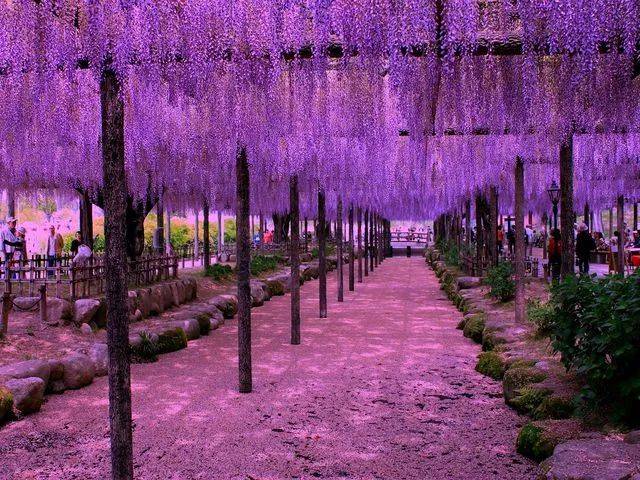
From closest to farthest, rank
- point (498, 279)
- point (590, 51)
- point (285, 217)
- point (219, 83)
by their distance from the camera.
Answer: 1. point (590, 51)
2. point (219, 83)
3. point (498, 279)
4. point (285, 217)

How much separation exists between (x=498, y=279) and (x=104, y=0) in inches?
317

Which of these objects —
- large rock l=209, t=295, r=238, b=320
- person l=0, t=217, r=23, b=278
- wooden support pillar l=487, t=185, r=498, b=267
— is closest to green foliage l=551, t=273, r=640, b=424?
wooden support pillar l=487, t=185, r=498, b=267

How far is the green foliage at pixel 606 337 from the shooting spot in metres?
3.62

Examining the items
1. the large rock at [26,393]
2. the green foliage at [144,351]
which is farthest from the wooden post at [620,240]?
the large rock at [26,393]

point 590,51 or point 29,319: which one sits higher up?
point 590,51

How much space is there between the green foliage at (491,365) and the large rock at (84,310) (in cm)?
492

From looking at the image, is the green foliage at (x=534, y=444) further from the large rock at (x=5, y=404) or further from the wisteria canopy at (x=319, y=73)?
the large rock at (x=5, y=404)

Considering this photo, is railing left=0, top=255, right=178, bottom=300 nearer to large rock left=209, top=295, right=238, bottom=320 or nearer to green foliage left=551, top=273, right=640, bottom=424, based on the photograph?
large rock left=209, top=295, right=238, bottom=320

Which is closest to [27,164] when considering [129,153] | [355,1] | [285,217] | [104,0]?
[129,153]

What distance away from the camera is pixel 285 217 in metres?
27.9

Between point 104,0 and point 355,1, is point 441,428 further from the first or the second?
point 104,0

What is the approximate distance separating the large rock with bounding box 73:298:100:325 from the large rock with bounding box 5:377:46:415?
2685 mm

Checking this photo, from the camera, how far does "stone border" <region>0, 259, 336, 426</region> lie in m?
5.19

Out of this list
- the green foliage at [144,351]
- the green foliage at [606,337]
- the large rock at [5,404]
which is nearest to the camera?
the green foliage at [606,337]
